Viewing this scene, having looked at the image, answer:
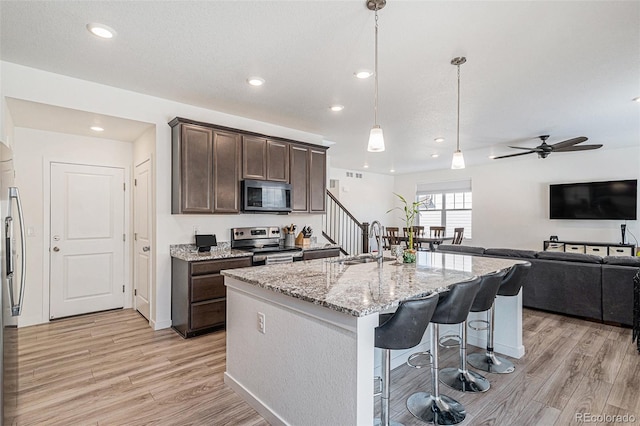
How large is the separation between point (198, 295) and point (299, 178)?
7.07 feet

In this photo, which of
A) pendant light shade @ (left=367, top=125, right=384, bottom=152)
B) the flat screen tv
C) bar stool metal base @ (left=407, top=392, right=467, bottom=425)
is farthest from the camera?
the flat screen tv

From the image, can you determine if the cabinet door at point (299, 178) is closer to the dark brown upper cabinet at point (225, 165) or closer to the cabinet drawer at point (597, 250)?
the dark brown upper cabinet at point (225, 165)

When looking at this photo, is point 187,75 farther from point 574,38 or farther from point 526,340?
Result: point 526,340

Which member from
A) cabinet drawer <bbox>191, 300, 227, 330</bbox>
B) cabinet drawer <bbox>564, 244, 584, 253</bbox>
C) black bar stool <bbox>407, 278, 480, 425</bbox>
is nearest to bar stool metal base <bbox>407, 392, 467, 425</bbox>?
black bar stool <bbox>407, 278, 480, 425</bbox>

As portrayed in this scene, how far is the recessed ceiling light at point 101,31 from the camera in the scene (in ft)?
7.81

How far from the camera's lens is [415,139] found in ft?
19.1

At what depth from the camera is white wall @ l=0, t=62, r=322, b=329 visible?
10.1 feet

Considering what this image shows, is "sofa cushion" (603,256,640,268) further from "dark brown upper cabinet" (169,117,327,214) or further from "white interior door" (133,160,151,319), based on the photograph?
"white interior door" (133,160,151,319)

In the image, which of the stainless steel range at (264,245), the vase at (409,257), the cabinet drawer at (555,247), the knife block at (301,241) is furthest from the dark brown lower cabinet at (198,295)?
the cabinet drawer at (555,247)

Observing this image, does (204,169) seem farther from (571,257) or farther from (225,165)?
(571,257)

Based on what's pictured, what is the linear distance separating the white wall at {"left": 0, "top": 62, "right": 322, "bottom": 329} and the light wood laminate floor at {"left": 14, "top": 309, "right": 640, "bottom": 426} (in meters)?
0.76

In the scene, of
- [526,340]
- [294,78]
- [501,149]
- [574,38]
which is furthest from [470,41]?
[501,149]

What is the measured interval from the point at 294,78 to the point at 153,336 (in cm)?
312

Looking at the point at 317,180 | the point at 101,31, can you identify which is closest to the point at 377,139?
the point at 101,31
